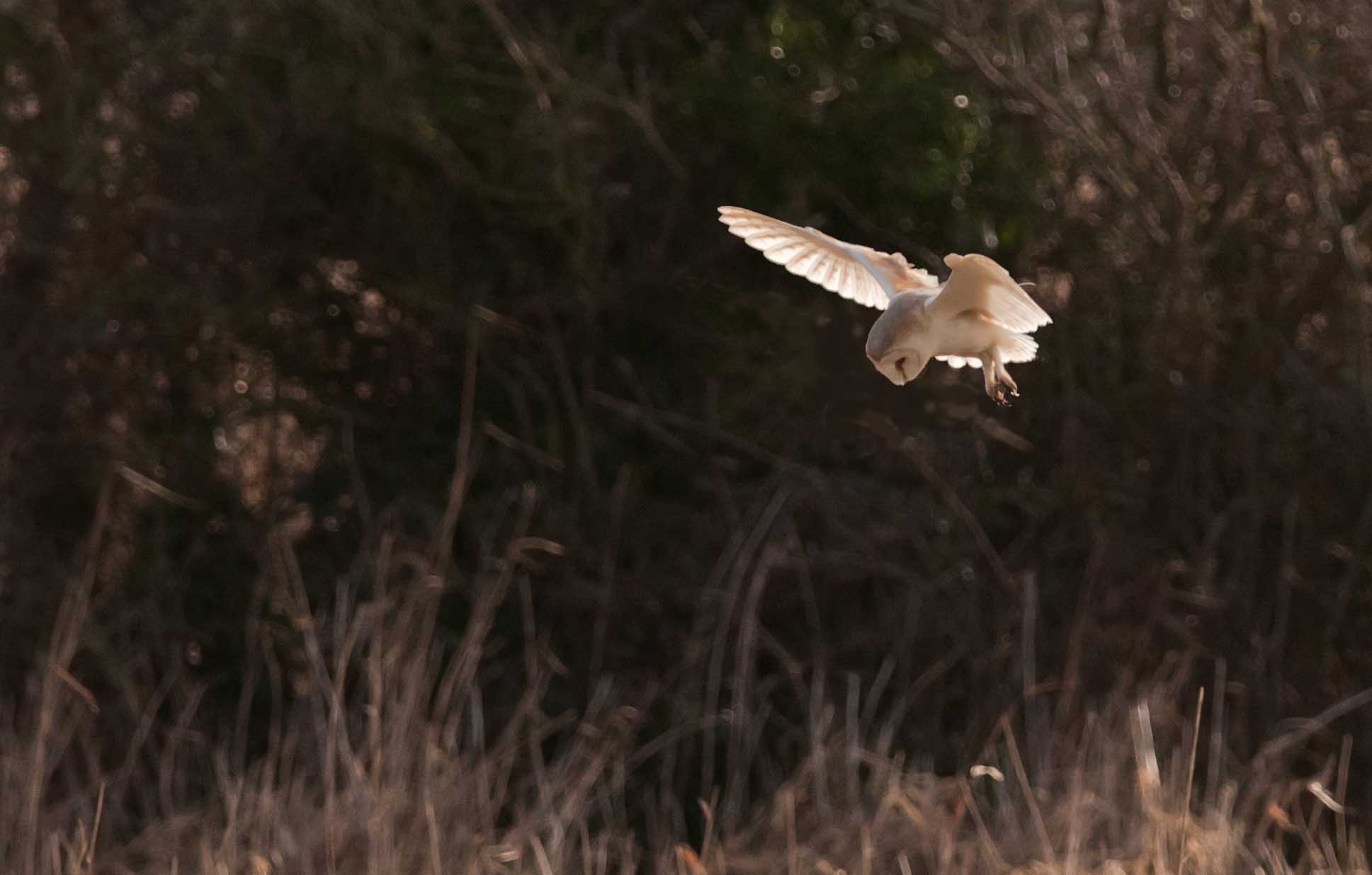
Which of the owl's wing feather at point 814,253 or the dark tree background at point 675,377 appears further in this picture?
the dark tree background at point 675,377

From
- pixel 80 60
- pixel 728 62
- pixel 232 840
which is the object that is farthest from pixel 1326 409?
pixel 80 60

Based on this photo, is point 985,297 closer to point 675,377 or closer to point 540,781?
point 540,781

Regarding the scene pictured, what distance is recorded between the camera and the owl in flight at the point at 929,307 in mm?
1582

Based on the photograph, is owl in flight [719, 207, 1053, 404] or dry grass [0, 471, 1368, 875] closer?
owl in flight [719, 207, 1053, 404]

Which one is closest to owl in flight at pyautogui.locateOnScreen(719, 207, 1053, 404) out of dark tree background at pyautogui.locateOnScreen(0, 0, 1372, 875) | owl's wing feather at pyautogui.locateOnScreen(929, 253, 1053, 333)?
owl's wing feather at pyautogui.locateOnScreen(929, 253, 1053, 333)

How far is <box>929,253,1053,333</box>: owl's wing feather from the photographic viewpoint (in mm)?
1542

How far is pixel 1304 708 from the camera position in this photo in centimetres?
464

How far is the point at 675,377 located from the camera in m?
5.11

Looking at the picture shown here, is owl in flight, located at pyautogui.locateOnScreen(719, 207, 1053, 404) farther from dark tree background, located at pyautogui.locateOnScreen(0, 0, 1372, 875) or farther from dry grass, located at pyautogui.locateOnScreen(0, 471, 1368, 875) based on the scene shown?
dark tree background, located at pyautogui.locateOnScreen(0, 0, 1372, 875)

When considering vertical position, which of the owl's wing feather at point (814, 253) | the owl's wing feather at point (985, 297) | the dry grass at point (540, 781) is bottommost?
the dry grass at point (540, 781)

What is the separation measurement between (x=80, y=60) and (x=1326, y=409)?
3.41 m

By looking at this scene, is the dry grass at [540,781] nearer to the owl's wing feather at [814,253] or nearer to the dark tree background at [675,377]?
the dark tree background at [675,377]

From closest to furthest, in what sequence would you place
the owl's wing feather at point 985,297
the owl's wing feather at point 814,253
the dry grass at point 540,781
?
the owl's wing feather at point 985,297 → the owl's wing feather at point 814,253 → the dry grass at point 540,781

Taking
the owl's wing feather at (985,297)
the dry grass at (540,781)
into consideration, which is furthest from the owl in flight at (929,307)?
the dry grass at (540,781)
